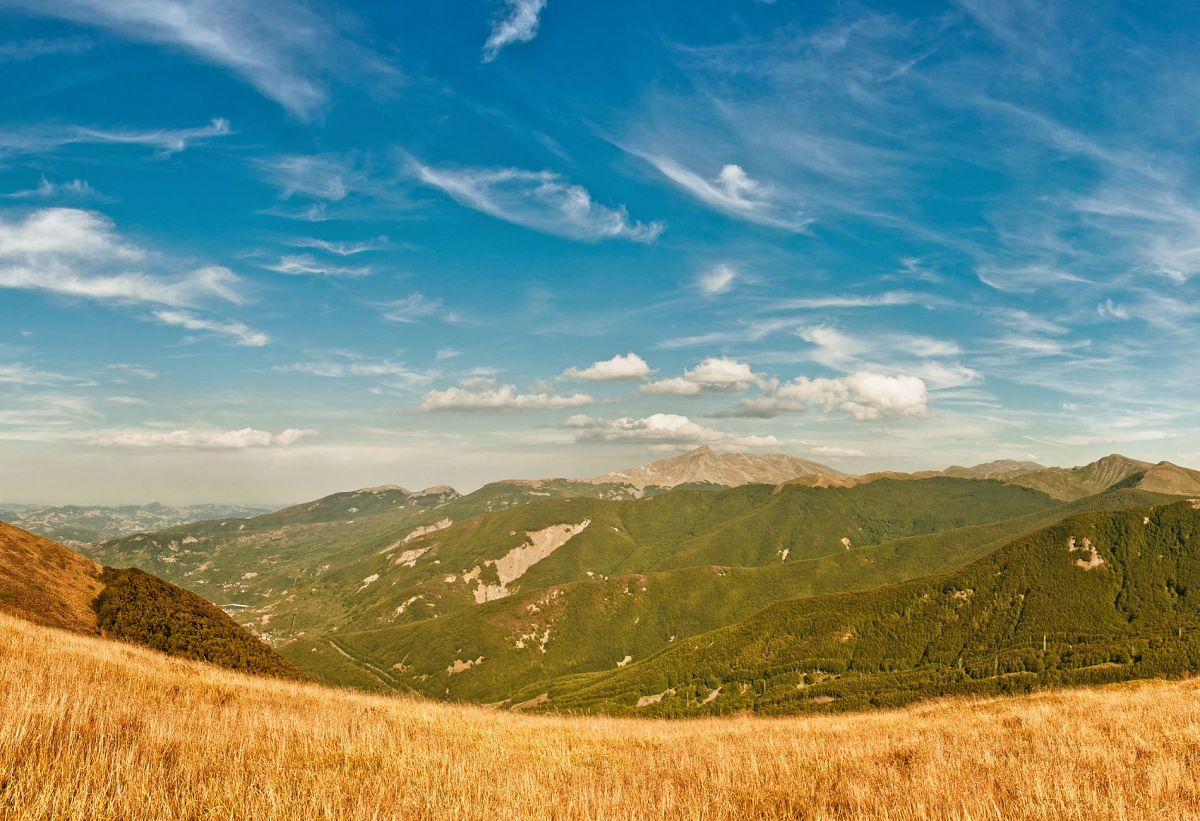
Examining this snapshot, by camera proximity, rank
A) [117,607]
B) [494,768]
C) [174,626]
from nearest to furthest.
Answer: [494,768] < [174,626] < [117,607]

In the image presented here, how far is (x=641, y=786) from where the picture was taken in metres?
9.05

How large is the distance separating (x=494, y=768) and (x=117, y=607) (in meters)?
46.3

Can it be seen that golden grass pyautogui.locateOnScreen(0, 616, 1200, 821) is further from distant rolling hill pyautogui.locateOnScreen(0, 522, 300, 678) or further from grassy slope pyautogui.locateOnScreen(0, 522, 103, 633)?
grassy slope pyautogui.locateOnScreen(0, 522, 103, 633)

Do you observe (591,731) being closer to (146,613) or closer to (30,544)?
(146,613)

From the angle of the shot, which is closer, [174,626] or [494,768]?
[494,768]

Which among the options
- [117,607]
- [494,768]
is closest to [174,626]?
[117,607]

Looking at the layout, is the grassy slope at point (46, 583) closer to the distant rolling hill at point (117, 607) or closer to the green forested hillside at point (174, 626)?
the distant rolling hill at point (117, 607)

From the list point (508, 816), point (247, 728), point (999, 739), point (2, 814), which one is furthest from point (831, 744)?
point (2, 814)

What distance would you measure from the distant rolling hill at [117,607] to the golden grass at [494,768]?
24.2m

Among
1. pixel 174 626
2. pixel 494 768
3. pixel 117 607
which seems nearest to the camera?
pixel 494 768

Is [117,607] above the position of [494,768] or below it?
below

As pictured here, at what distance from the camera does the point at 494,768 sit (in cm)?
943

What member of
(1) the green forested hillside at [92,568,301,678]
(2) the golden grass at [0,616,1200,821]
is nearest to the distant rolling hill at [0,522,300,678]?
(1) the green forested hillside at [92,568,301,678]

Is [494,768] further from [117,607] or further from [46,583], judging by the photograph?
[46,583]
